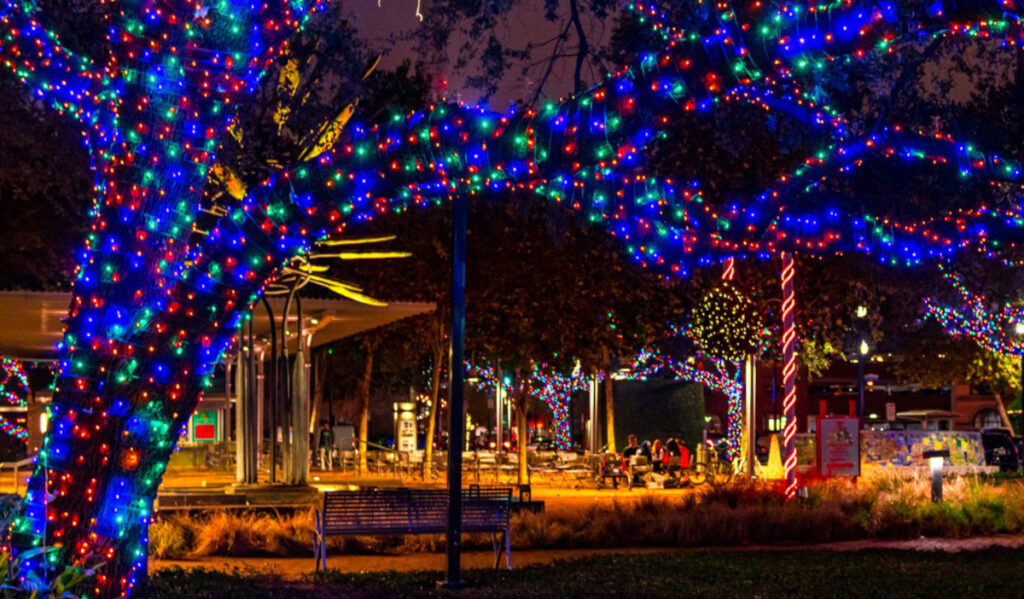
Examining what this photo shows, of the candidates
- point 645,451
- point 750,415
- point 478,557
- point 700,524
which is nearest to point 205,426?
point 645,451

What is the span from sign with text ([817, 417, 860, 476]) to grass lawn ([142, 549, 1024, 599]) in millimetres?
9050

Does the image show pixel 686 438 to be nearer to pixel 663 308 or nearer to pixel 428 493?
pixel 663 308

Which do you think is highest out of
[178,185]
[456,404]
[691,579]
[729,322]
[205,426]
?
[729,322]

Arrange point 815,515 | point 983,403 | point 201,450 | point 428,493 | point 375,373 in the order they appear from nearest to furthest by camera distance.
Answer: point 428,493
point 815,515
point 201,450
point 375,373
point 983,403

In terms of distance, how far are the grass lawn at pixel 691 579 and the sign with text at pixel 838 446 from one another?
9050 millimetres

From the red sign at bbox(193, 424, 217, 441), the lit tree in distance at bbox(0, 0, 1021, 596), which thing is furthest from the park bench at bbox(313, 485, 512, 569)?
the red sign at bbox(193, 424, 217, 441)

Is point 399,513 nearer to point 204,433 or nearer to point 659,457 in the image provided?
point 659,457

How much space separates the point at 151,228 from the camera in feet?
26.8

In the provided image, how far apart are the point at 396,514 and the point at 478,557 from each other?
2.03 metres

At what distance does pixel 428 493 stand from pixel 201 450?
72.7 ft

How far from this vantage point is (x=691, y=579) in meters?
11.9

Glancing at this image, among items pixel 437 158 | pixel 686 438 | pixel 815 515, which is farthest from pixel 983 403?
pixel 437 158

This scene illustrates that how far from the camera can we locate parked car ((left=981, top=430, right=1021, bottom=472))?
131ft

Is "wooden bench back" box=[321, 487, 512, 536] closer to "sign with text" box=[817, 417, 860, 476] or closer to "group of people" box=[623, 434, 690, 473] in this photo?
"sign with text" box=[817, 417, 860, 476]
